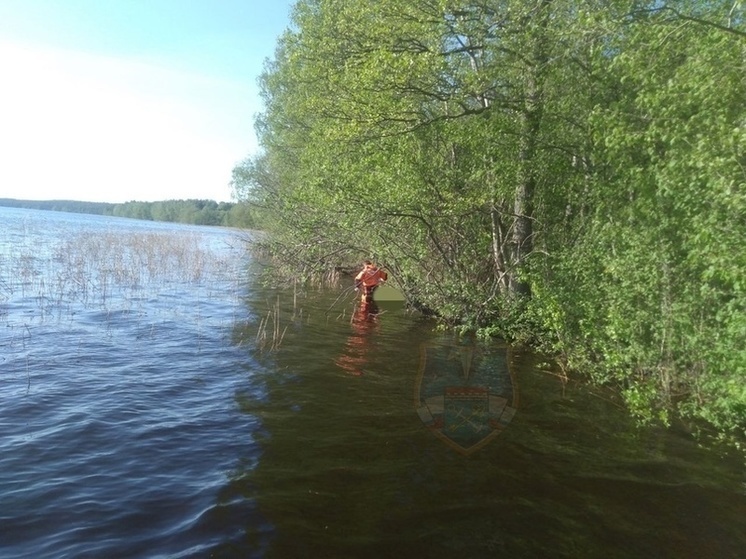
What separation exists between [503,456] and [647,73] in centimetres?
508

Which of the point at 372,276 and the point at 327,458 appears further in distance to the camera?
the point at 372,276

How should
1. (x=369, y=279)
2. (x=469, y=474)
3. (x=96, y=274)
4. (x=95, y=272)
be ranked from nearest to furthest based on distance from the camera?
(x=469, y=474) < (x=369, y=279) < (x=96, y=274) < (x=95, y=272)

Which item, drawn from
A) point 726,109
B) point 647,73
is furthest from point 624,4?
point 726,109

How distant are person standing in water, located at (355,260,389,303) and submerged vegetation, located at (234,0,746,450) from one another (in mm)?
374

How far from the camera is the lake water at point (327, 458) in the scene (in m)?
4.55

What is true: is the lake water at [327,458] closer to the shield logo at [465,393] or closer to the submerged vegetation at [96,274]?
the shield logo at [465,393]

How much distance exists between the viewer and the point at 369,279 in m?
15.4

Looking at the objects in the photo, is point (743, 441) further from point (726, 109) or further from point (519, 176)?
point (519, 176)

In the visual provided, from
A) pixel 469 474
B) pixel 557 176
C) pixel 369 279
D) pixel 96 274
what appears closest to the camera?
pixel 469 474

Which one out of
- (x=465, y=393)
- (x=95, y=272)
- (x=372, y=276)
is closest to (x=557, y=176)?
(x=465, y=393)

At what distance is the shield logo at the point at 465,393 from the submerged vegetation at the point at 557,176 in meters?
1.16

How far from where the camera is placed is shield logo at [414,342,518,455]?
705 cm

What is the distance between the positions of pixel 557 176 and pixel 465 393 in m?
5.13

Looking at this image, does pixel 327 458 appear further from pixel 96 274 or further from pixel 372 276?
pixel 96 274
